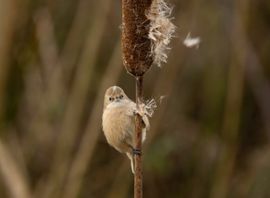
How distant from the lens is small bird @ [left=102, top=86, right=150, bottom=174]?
1.61m

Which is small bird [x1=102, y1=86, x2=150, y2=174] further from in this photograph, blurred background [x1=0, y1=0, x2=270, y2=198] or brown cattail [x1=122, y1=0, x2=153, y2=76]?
blurred background [x1=0, y1=0, x2=270, y2=198]

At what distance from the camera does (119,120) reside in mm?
1627

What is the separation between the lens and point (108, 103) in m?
1.66

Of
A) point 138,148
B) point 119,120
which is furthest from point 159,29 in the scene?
point 119,120

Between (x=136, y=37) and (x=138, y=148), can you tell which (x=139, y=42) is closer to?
(x=136, y=37)

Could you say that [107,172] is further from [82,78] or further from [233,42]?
[233,42]

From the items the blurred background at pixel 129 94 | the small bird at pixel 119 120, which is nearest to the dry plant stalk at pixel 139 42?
the small bird at pixel 119 120

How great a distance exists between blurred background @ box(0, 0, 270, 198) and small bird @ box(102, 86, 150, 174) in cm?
165

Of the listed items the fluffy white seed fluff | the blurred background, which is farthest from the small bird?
the blurred background

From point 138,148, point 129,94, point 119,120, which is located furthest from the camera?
point 129,94

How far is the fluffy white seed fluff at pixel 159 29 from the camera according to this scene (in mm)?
1269

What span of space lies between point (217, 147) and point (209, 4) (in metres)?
0.86

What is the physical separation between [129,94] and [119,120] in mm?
2259

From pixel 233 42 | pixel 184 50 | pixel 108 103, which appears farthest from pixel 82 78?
pixel 108 103
